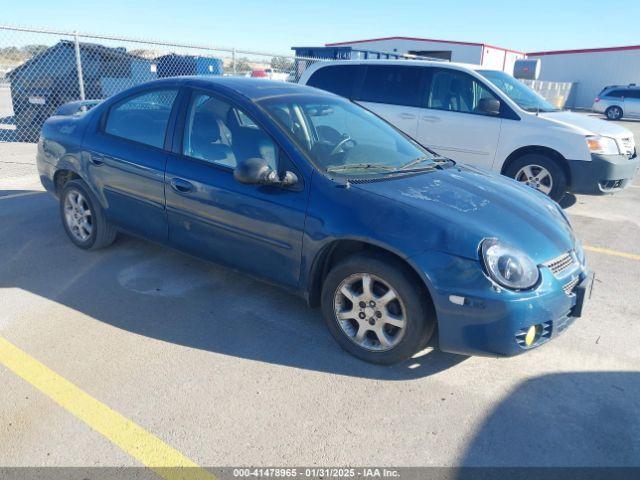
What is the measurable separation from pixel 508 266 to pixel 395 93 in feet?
17.1

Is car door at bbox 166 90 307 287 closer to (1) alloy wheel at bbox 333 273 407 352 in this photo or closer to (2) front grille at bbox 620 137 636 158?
(1) alloy wheel at bbox 333 273 407 352

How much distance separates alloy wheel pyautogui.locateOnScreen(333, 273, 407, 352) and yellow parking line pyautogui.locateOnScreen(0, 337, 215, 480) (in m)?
1.20

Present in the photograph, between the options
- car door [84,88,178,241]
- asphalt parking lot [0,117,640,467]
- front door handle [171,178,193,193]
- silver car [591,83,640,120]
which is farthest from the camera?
silver car [591,83,640,120]

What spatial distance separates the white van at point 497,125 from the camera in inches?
246

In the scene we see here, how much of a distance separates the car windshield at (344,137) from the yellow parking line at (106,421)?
5.90 feet

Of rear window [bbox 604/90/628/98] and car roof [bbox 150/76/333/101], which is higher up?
car roof [bbox 150/76/333/101]

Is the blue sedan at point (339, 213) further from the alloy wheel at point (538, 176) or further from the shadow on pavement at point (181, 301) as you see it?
the alloy wheel at point (538, 176)

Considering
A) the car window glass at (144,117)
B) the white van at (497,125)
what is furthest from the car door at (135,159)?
the white van at (497,125)

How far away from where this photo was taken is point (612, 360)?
10.5 feet

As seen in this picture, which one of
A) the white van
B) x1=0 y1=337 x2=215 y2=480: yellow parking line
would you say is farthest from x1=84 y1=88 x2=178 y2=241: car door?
the white van

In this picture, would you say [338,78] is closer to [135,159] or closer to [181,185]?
[135,159]

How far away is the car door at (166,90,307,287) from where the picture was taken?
3.22 metres

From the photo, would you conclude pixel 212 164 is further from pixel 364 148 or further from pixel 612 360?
pixel 612 360

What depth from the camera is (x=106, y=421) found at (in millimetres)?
2541
